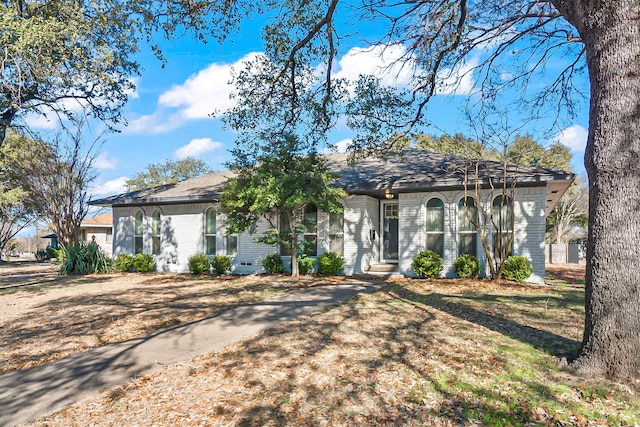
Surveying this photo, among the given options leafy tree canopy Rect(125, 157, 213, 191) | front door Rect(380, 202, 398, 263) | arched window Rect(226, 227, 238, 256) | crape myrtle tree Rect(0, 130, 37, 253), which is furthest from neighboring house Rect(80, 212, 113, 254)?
front door Rect(380, 202, 398, 263)

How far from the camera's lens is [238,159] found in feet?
39.8

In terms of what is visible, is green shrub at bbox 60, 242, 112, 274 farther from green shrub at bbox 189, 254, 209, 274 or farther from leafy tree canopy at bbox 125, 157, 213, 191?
leafy tree canopy at bbox 125, 157, 213, 191

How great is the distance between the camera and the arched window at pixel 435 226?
41.7ft

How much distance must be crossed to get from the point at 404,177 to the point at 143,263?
38.0 ft

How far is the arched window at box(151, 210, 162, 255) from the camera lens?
1738 centimetres

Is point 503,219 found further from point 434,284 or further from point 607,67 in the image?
point 607,67

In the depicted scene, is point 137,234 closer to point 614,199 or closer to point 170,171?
point 614,199

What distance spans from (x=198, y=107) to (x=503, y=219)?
969cm

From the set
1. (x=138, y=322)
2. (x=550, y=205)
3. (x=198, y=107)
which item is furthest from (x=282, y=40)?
(x=550, y=205)

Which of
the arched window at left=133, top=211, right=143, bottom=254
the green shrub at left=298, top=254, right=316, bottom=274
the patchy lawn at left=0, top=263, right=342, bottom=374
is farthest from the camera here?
the arched window at left=133, top=211, right=143, bottom=254

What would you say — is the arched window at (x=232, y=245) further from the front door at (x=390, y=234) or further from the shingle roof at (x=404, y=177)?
the front door at (x=390, y=234)

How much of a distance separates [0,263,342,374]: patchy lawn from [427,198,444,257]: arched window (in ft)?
11.4

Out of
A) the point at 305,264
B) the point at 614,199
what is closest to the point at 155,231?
the point at 305,264

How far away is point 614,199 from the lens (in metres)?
4.08
